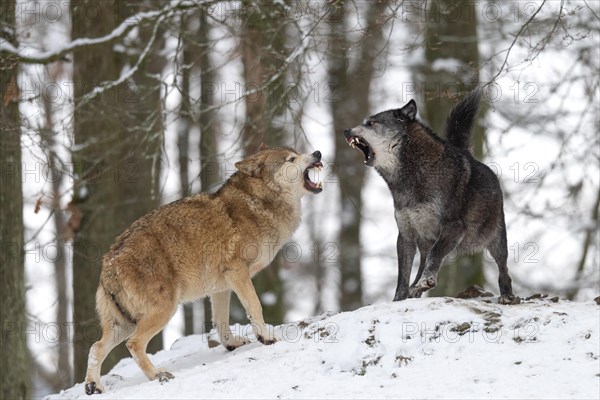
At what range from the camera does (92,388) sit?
26.6 ft

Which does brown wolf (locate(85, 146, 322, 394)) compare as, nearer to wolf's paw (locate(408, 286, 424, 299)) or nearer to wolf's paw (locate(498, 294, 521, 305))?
wolf's paw (locate(408, 286, 424, 299))

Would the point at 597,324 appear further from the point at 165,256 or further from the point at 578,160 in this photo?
the point at 578,160

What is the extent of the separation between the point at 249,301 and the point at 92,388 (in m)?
1.67

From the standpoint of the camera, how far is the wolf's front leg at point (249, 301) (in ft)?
27.7

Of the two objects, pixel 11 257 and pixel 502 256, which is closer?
pixel 502 256

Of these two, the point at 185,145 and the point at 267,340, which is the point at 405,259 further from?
the point at 185,145

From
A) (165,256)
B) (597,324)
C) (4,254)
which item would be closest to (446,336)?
(597,324)

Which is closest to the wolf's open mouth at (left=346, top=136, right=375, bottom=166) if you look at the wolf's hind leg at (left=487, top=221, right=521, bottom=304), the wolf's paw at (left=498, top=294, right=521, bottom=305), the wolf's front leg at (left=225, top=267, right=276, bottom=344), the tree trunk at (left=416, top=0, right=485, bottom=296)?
the wolf's hind leg at (left=487, top=221, right=521, bottom=304)

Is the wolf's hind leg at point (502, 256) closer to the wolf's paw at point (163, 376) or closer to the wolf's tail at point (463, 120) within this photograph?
the wolf's tail at point (463, 120)

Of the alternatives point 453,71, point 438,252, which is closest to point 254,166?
point 438,252

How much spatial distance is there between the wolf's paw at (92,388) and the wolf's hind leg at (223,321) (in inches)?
59.0

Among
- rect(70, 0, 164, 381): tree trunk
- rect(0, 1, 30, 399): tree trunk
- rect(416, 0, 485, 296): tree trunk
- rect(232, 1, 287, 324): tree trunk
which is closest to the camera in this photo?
rect(232, 1, 287, 324): tree trunk

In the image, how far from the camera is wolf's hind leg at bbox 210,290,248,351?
914 centimetres

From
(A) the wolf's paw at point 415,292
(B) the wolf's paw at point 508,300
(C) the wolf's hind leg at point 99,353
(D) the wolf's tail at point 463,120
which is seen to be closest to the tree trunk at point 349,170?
(D) the wolf's tail at point 463,120
